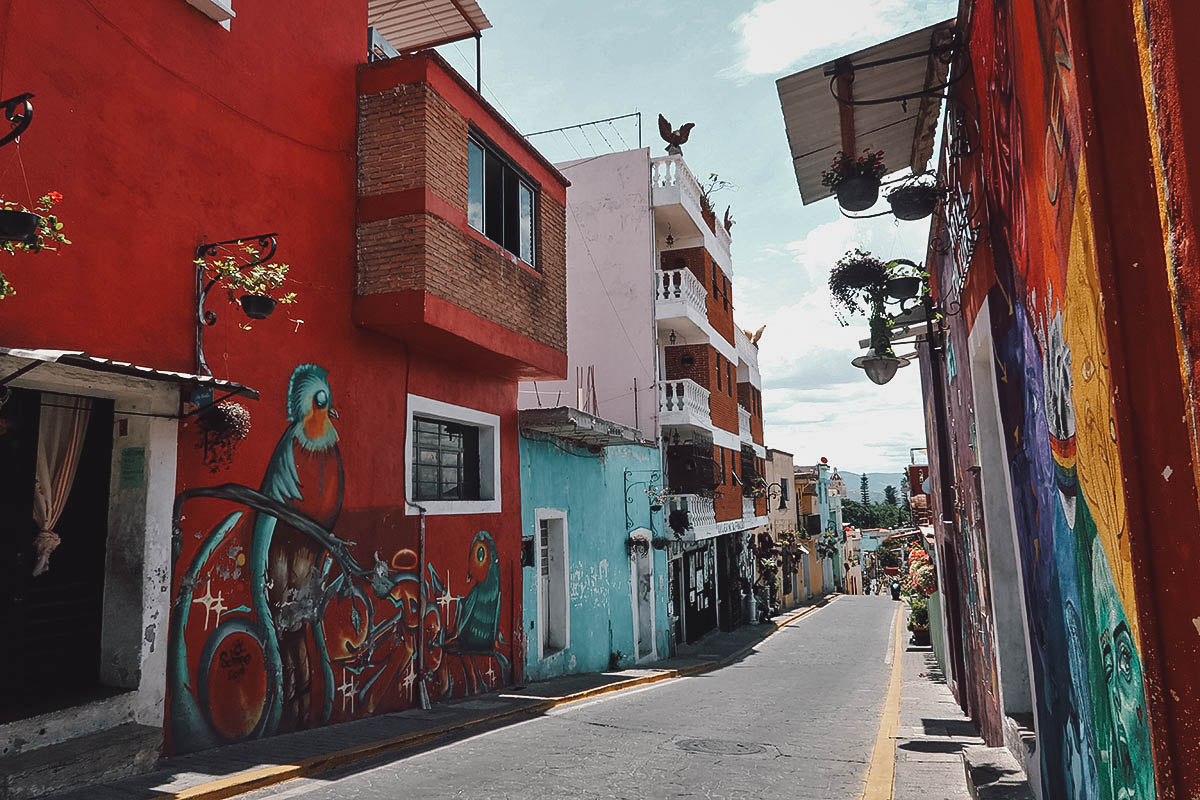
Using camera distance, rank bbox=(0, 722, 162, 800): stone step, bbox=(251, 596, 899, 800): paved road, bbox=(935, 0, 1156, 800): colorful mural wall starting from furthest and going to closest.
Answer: bbox=(251, 596, 899, 800): paved road → bbox=(0, 722, 162, 800): stone step → bbox=(935, 0, 1156, 800): colorful mural wall

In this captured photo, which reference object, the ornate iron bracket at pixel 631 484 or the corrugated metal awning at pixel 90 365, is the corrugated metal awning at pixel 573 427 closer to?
the ornate iron bracket at pixel 631 484

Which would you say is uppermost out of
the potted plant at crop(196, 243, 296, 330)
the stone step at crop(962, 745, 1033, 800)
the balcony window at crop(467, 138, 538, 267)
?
the balcony window at crop(467, 138, 538, 267)

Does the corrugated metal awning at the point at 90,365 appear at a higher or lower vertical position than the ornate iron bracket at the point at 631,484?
higher

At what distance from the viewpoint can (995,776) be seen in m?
5.09

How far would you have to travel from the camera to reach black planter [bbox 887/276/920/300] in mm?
7426

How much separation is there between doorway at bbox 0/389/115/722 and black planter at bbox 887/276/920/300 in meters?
7.42

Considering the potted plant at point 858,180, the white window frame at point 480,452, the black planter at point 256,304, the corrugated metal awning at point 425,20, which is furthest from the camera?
the corrugated metal awning at point 425,20

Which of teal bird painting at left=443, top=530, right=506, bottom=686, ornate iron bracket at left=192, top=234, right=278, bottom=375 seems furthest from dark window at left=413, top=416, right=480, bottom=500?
ornate iron bracket at left=192, top=234, right=278, bottom=375

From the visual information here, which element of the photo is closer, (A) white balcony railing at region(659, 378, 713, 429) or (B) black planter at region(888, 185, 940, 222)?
(B) black planter at region(888, 185, 940, 222)

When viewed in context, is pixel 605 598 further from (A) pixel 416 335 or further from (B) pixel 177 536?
(B) pixel 177 536

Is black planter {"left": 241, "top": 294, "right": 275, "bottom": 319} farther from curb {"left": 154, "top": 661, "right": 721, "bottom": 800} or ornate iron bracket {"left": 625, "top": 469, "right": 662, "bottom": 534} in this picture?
ornate iron bracket {"left": 625, "top": 469, "right": 662, "bottom": 534}

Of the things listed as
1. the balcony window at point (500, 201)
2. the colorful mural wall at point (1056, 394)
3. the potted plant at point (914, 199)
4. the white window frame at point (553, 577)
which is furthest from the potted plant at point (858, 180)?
the white window frame at point (553, 577)

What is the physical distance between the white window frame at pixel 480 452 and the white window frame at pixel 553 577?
1.65 meters

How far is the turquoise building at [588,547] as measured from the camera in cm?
1400
